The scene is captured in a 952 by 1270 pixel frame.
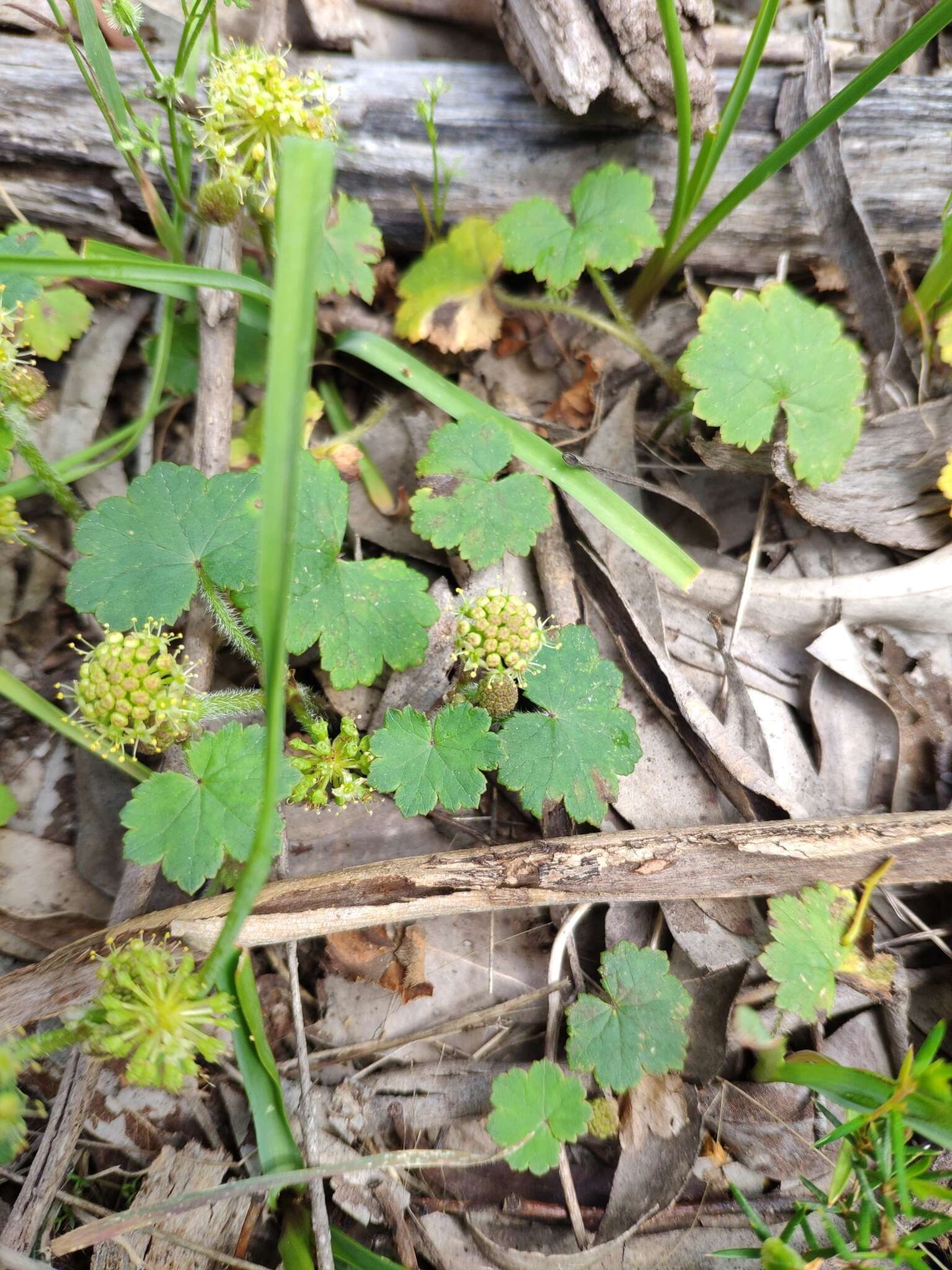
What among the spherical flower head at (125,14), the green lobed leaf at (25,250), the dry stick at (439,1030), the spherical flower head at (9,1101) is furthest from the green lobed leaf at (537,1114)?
the spherical flower head at (125,14)

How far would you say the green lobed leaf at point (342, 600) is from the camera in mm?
2115

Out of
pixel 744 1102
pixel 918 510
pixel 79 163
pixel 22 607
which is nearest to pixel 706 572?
pixel 918 510

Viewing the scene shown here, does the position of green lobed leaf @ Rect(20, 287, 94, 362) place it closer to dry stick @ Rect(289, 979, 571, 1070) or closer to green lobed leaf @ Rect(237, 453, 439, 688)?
green lobed leaf @ Rect(237, 453, 439, 688)

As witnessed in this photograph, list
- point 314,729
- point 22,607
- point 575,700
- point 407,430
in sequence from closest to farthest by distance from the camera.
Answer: point 314,729 < point 575,700 < point 22,607 < point 407,430

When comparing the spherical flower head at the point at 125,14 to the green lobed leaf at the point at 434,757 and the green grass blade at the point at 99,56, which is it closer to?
the green grass blade at the point at 99,56

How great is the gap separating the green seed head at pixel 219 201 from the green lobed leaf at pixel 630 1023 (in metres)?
2.42

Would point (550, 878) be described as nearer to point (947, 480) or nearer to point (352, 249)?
point (947, 480)

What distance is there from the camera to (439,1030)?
7.04 feet

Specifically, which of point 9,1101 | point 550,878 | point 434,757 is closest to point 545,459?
point 434,757

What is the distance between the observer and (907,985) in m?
2.22

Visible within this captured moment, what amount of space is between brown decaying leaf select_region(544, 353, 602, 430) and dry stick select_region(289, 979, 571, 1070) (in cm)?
191

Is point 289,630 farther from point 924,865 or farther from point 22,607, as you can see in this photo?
Result: point 924,865

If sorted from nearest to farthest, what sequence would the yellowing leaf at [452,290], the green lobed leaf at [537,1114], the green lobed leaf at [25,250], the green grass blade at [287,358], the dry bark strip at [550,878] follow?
the green grass blade at [287,358], the dry bark strip at [550,878], the green lobed leaf at [537,1114], the green lobed leaf at [25,250], the yellowing leaf at [452,290]

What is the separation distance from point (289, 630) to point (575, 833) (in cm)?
102
